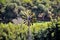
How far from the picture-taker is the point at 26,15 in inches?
1086

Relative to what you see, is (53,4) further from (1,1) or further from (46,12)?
(1,1)

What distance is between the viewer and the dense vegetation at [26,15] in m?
25.4

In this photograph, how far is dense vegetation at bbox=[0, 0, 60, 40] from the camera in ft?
83.2

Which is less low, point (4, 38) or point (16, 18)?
point (4, 38)

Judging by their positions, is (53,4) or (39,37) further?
(53,4)

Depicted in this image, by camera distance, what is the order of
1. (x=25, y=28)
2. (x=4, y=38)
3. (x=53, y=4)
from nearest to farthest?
(x=4, y=38) → (x=25, y=28) → (x=53, y=4)

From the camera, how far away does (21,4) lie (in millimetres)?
40594

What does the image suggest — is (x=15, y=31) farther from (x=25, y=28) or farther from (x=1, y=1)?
(x=1, y=1)

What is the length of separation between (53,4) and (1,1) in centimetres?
630

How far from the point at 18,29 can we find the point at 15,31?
595mm

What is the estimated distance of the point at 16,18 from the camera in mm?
36875

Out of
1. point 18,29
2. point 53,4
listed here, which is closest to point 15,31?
point 18,29

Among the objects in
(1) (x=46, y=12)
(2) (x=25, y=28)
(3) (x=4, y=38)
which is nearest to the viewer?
(3) (x=4, y=38)

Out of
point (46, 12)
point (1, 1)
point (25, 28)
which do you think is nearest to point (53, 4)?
point (46, 12)
